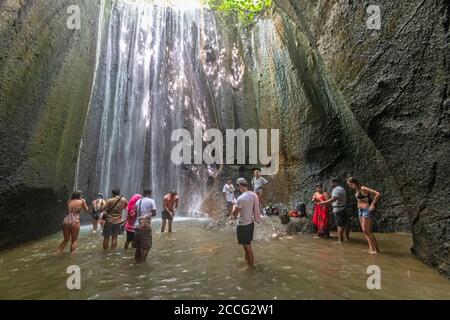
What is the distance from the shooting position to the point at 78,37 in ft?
36.3

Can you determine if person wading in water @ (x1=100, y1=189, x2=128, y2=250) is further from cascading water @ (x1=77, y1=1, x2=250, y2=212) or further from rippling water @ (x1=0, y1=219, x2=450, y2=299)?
cascading water @ (x1=77, y1=1, x2=250, y2=212)

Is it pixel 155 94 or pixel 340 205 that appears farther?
pixel 155 94

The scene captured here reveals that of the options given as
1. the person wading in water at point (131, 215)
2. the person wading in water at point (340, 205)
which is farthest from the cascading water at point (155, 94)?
the person wading in water at point (131, 215)

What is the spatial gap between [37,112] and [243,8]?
484 inches

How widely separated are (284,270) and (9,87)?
7.47 meters

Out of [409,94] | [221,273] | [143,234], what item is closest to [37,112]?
[143,234]

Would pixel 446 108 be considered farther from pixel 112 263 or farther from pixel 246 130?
pixel 246 130

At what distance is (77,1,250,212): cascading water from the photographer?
631 inches

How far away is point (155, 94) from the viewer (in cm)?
1750

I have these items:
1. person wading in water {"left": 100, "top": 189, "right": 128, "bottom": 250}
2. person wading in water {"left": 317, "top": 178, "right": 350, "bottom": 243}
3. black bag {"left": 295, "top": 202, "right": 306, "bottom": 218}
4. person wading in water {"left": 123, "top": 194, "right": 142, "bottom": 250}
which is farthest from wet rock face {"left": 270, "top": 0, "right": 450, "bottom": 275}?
person wading in water {"left": 100, "top": 189, "right": 128, "bottom": 250}

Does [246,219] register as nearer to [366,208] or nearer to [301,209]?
[366,208]

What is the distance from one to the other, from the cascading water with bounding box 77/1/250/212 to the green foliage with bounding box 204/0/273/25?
3.20 ft

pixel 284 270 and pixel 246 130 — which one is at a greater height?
pixel 246 130
